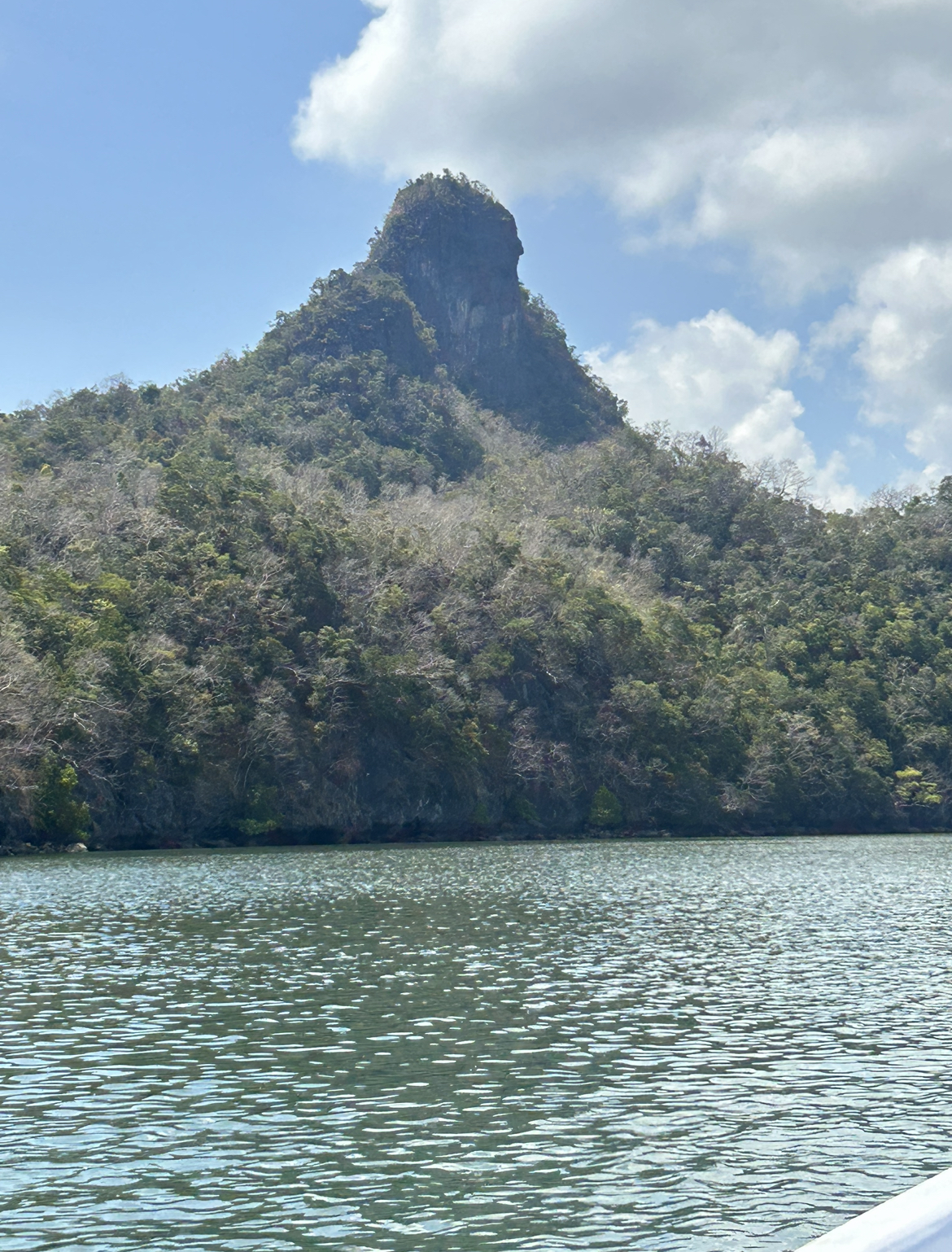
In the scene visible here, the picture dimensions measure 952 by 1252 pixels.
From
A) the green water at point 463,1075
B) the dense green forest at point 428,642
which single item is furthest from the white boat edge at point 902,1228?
the dense green forest at point 428,642

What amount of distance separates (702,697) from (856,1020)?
5892 cm

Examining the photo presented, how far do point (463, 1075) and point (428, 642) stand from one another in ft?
181

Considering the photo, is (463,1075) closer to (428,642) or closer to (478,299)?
(428,642)

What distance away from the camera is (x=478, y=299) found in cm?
16475

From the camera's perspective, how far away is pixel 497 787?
69812 millimetres

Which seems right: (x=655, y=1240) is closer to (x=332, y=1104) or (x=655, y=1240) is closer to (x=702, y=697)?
(x=332, y=1104)

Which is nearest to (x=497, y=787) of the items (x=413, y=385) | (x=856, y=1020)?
(x=856, y=1020)

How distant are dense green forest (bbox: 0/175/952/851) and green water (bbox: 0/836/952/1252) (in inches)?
966

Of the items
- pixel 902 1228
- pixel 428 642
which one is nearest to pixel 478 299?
pixel 428 642

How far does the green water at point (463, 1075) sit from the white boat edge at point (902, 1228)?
22.7ft

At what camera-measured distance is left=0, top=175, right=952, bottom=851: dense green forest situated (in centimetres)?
5662

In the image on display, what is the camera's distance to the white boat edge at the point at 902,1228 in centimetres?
366

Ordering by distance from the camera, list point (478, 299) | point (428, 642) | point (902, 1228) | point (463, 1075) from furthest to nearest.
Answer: point (478, 299) < point (428, 642) < point (463, 1075) < point (902, 1228)

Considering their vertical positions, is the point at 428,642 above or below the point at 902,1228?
above
